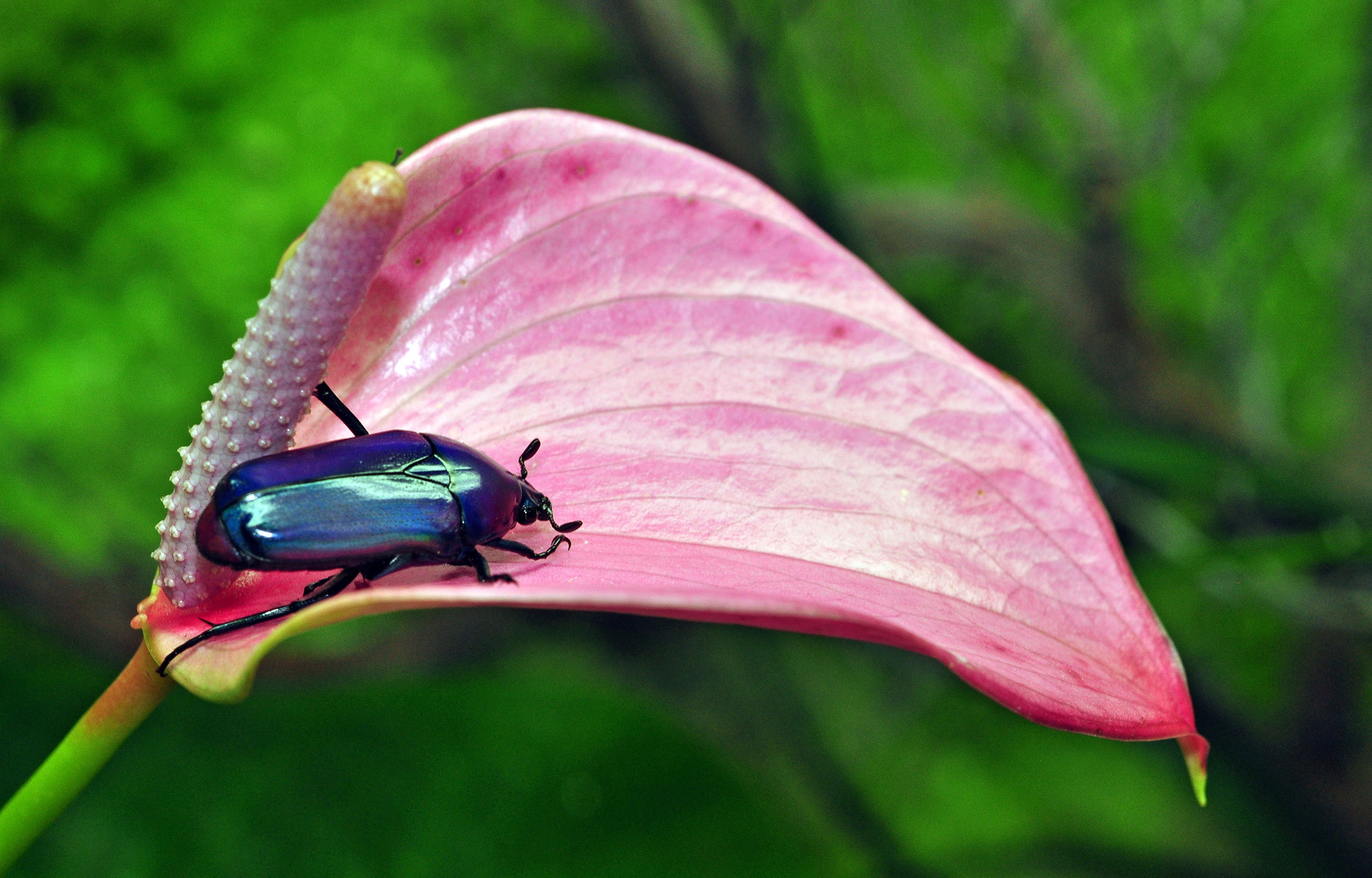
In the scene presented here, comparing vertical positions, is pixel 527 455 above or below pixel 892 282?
above

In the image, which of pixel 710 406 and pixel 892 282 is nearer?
pixel 710 406

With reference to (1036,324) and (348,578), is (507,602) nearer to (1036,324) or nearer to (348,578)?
(348,578)

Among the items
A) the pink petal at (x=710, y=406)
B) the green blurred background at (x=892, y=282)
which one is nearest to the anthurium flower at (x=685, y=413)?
the pink petal at (x=710, y=406)

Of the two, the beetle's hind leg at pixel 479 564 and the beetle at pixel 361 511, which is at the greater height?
the beetle at pixel 361 511

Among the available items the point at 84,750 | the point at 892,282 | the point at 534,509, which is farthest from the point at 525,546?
the point at 892,282

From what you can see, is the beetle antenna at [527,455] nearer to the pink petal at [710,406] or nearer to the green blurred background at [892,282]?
the pink petal at [710,406]

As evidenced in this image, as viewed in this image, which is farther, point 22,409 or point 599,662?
point 599,662

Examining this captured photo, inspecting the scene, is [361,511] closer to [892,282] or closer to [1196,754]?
[1196,754]

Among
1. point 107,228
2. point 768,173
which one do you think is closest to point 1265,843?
point 768,173
